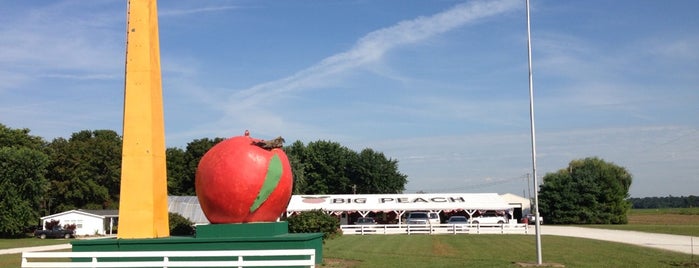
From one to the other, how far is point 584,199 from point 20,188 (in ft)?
177

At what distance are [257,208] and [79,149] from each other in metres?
58.4

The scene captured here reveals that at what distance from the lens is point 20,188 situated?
52.7 metres

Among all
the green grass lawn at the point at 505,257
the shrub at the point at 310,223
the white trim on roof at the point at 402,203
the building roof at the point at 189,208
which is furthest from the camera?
the building roof at the point at 189,208

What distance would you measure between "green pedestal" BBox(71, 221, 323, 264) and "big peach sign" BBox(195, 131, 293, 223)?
0.32 m

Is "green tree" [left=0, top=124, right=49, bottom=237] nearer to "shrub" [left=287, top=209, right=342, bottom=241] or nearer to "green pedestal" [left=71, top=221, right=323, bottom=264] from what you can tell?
"shrub" [left=287, top=209, right=342, bottom=241]

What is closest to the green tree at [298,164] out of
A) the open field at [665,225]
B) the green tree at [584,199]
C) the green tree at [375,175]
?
the green tree at [375,175]

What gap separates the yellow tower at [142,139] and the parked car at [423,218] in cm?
3196

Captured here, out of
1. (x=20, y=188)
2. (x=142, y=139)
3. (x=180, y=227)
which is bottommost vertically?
(x=180, y=227)

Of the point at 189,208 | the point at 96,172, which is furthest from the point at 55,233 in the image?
the point at 96,172

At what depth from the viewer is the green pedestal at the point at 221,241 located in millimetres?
15938

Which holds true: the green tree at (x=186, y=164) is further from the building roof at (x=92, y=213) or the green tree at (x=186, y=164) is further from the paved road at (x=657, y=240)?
the paved road at (x=657, y=240)

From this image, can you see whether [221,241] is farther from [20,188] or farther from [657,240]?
[20,188]

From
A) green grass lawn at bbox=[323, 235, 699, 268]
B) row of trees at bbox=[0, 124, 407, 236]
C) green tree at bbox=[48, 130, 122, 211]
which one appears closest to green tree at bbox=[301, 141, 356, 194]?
row of trees at bbox=[0, 124, 407, 236]

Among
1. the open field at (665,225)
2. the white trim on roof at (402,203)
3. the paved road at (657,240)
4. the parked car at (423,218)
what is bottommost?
the open field at (665,225)
